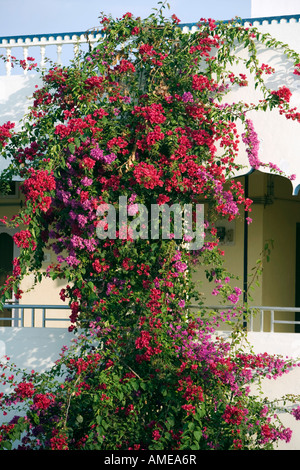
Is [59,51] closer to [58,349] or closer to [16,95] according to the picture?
[16,95]

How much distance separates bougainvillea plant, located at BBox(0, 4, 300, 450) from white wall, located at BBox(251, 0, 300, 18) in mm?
2466

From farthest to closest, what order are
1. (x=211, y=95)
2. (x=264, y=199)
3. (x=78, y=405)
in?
(x=264, y=199) < (x=211, y=95) < (x=78, y=405)

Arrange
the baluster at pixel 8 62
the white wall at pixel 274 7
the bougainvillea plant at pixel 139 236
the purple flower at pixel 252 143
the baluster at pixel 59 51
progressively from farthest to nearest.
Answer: the white wall at pixel 274 7
the baluster at pixel 8 62
the baluster at pixel 59 51
the purple flower at pixel 252 143
the bougainvillea plant at pixel 139 236

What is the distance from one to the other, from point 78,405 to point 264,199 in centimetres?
496

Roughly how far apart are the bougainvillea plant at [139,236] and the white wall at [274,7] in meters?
2.47

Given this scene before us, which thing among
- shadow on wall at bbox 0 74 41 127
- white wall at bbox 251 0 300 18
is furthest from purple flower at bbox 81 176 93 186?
white wall at bbox 251 0 300 18

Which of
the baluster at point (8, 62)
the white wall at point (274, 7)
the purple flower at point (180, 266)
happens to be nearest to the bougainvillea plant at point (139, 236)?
the purple flower at point (180, 266)

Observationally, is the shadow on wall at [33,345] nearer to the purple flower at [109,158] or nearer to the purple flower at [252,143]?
the purple flower at [109,158]

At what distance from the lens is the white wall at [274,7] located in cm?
1053

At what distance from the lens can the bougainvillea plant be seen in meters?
7.17
